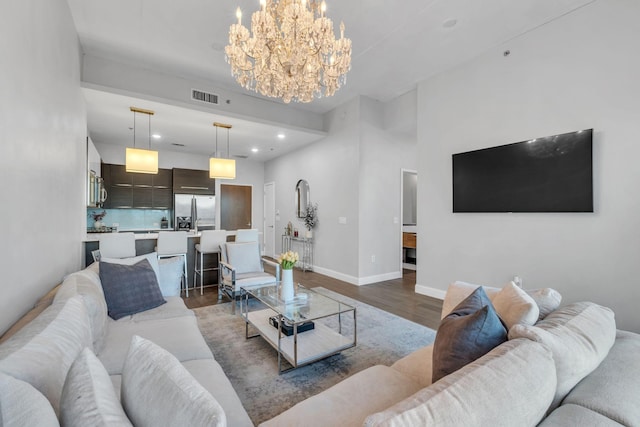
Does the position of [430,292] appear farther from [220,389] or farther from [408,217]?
[220,389]

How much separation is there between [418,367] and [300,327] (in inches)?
48.7

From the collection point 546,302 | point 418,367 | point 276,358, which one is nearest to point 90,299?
point 276,358

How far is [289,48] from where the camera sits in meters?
2.36

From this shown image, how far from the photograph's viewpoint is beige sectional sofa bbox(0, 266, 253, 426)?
29.4 inches

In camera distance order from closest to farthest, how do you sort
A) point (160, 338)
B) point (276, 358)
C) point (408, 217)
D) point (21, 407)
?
1. point (21, 407)
2. point (160, 338)
3. point (276, 358)
4. point (408, 217)

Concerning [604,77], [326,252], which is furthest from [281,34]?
[326,252]

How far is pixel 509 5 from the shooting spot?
284cm

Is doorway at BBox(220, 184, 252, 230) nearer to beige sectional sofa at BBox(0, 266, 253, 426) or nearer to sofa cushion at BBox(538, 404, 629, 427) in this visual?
beige sectional sofa at BBox(0, 266, 253, 426)

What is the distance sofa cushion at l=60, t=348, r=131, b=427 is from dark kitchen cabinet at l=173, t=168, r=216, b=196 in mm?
6743

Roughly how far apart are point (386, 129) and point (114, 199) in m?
6.16

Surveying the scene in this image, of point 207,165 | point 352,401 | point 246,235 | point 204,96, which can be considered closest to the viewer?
point 352,401

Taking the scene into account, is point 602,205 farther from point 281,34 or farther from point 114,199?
point 114,199

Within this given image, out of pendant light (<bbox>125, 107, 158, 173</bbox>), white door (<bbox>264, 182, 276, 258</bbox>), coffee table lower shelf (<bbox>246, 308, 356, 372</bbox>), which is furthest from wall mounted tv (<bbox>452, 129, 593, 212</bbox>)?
white door (<bbox>264, 182, 276, 258</bbox>)

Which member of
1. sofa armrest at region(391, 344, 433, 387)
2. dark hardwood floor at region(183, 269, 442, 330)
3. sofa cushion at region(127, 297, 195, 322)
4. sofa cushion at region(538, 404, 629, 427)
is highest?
sofa cushion at region(538, 404, 629, 427)
